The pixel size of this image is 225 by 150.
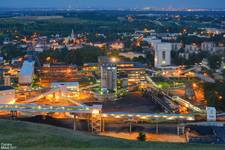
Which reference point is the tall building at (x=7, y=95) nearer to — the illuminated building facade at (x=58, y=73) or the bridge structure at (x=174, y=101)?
the illuminated building facade at (x=58, y=73)

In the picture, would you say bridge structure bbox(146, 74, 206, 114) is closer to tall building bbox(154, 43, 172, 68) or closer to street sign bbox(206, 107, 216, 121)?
street sign bbox(206, 107, 216, 121)

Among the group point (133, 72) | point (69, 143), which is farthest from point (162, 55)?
point (69, 143)

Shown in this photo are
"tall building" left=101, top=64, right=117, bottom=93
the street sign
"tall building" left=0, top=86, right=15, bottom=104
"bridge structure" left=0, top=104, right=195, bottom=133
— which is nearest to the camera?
"bridge structure" left=0, top=104, right=195, bottom=133

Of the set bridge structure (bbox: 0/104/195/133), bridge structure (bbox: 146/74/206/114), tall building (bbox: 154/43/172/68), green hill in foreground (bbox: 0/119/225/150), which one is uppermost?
green hill in foreground (bbox: 0/119/225/150)

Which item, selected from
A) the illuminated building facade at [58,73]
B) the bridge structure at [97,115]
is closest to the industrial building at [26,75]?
the illuminated building facade at [58,73]

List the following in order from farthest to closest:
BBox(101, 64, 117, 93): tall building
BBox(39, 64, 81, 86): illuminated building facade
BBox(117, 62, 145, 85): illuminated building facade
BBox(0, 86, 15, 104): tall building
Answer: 1. BBox(39, 64, 81, 86): illuminated building facade
2. BBox(117, 62, 145, 85): illuminated building facade
3. BBox(101, 64, 117, 93): tall building
4. BBox(0, 86, 15, 104): tall building

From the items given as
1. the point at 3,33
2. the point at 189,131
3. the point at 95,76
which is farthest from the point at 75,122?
the point at 3,33

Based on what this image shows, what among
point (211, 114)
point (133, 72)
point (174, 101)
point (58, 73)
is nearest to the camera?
point (211, 114)

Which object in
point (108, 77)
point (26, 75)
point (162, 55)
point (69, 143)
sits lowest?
point (26, 75)

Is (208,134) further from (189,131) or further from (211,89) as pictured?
(211,89)

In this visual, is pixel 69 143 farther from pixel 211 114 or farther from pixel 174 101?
pixel 174 101

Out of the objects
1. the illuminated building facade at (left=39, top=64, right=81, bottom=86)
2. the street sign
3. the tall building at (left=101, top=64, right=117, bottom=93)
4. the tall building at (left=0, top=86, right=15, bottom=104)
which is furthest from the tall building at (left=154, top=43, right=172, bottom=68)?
the street sign
